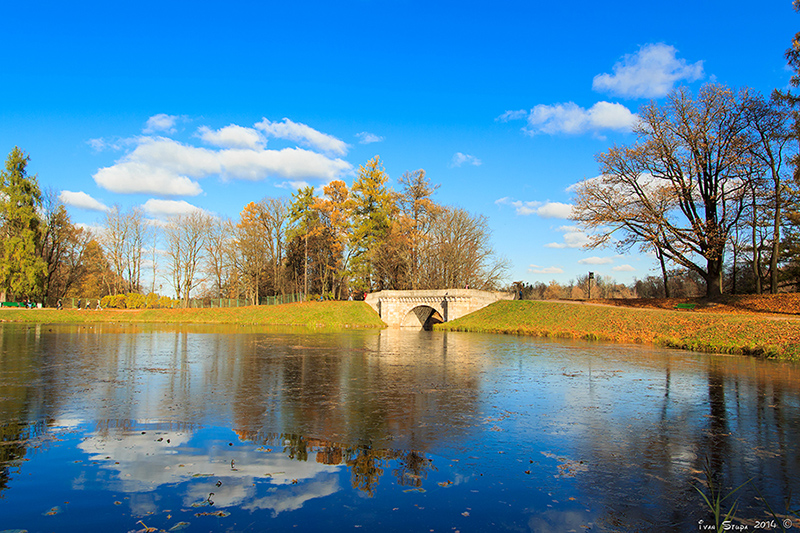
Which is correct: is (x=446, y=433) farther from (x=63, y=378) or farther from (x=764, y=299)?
(x=764, y=299)

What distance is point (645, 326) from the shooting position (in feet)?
96.7

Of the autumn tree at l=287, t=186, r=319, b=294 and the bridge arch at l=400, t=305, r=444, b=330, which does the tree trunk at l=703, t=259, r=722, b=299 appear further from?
the autumn tree at l=287, t=186, r=319, b=294

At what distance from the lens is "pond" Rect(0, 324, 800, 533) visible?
482 cm

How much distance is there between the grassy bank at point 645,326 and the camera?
22188mm

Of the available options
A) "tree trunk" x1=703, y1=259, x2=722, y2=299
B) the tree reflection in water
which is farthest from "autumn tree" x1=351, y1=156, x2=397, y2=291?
the tree reflection in water

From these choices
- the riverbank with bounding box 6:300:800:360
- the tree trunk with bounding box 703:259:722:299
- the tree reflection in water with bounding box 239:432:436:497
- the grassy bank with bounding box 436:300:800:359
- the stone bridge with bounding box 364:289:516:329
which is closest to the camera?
the tree reflection in water with bounding box 239:432:436:497

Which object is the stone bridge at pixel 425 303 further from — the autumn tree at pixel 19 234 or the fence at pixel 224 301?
the autumn tree at pixel 19 234

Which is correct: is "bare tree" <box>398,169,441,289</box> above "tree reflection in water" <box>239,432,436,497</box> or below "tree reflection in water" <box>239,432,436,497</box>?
above

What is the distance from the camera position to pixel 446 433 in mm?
7957

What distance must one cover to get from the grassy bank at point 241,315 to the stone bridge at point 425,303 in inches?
53.7

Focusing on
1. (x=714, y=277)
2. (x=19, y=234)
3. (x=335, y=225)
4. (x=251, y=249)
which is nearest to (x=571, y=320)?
(x=714, y=277)

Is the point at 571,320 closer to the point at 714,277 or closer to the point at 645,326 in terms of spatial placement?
the point at 645,326

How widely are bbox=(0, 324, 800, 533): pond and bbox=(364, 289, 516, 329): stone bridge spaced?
93.0 ft

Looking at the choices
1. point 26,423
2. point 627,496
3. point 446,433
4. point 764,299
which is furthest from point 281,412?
point 764,299
